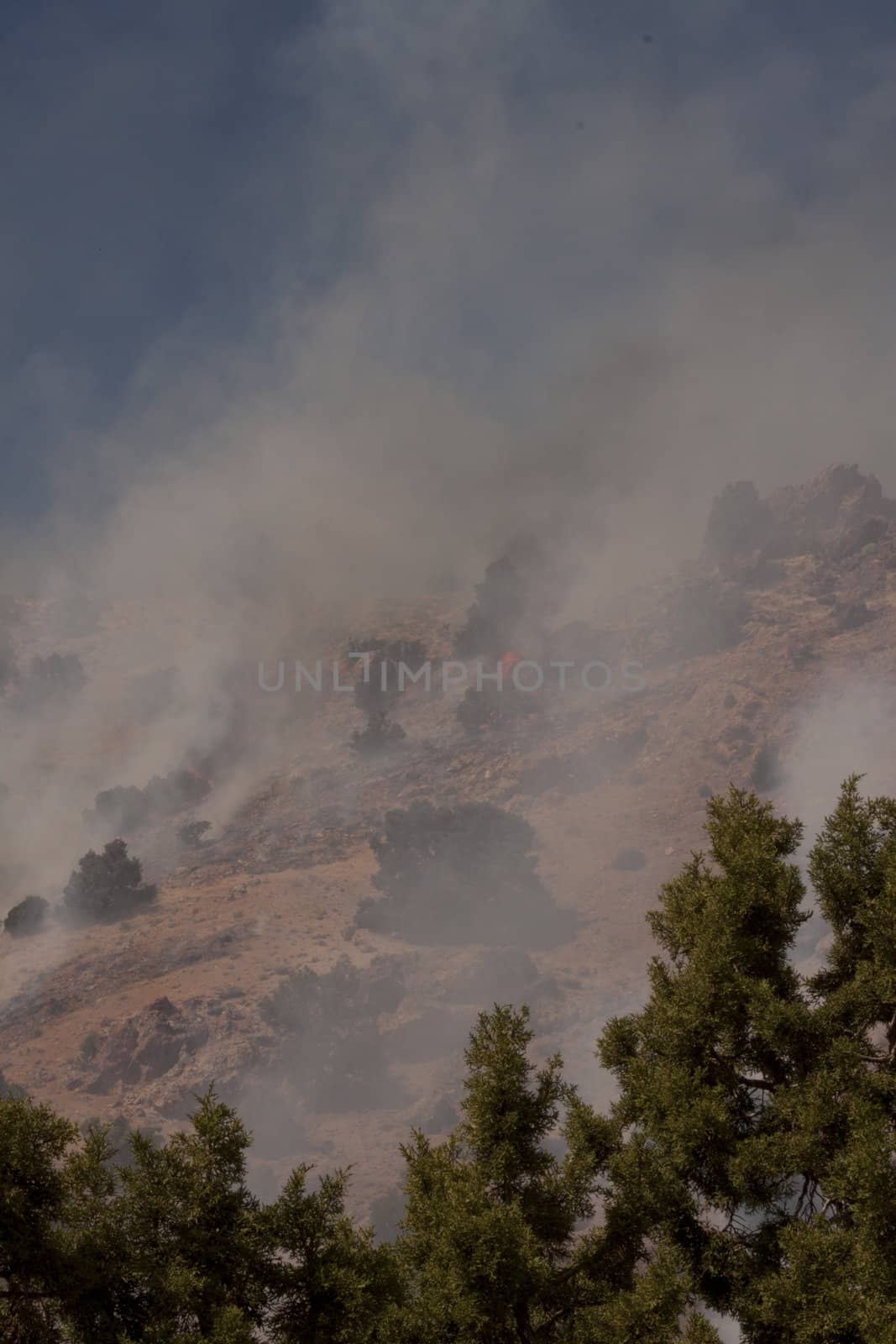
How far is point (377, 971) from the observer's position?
53.2 m

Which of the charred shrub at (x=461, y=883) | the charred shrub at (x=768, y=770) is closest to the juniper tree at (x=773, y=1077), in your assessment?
the charred shrub at (x=461, y=883)

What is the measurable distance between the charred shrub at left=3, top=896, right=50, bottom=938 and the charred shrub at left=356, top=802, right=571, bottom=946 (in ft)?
90.7

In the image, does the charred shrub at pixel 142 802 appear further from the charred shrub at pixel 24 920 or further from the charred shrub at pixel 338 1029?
the charred shrub at pixel 338 1029

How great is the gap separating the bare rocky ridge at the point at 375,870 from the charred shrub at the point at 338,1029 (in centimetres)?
15

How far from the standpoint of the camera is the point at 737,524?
375ft

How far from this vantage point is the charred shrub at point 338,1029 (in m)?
45.6

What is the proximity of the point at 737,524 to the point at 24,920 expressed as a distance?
9899 centimetres

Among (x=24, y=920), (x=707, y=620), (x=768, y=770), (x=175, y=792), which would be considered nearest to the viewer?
(x=24, y=920)

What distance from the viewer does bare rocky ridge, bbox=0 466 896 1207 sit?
4553 centimetres

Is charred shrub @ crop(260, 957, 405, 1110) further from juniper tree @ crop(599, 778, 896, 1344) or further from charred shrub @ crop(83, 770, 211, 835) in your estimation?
charred shrub @ crop(83, 770, 211, 835)

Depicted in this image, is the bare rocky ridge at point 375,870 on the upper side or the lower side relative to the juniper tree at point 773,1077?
upper

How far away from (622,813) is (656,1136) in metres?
59.9

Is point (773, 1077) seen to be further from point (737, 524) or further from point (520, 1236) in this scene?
point (737, 524)

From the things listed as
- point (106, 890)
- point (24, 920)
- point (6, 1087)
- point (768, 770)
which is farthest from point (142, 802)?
point (768, 770)
